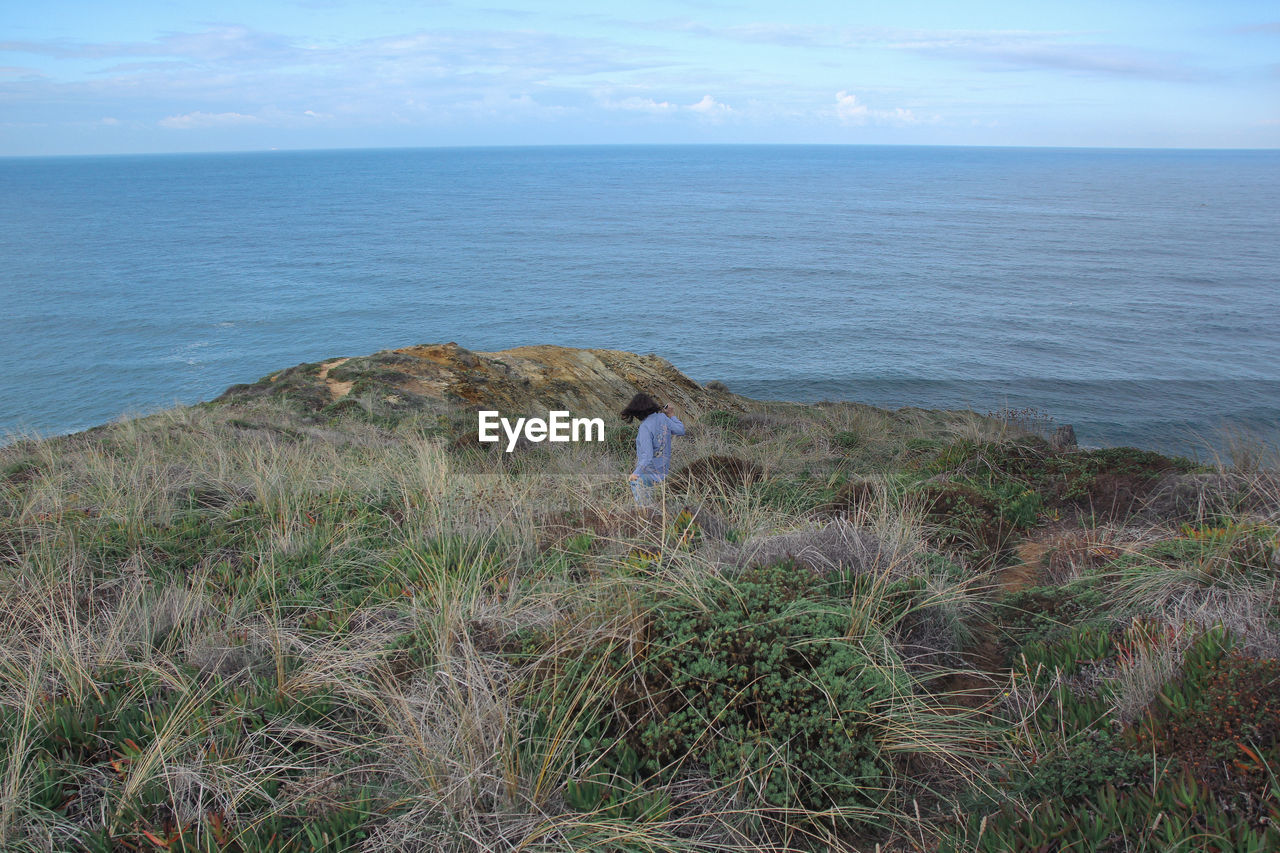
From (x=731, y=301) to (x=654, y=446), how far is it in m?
42.2

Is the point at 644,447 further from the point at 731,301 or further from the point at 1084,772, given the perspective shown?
the point at 731,301

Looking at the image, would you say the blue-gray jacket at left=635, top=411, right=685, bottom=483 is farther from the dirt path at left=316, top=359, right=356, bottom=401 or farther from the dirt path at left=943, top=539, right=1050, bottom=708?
the dirt path at left=316, top=359, right=356, bottom=401

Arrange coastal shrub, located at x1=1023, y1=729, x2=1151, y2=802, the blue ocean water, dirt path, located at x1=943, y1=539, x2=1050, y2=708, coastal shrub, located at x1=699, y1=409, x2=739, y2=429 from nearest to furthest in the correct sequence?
1. coastal shrub, located at x1=1023, y1=729, x2=1151, y2=802
2. dirt path, located at x1=943, y1=539, x2=1050, y2=708
3. coastal shrub, located at x1=699, y1=409, x2=739, y2=429
4. the blue ocean water

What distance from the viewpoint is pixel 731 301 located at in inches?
1928

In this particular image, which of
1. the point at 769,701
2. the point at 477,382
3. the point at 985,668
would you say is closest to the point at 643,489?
the point at 985,668

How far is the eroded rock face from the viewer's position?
1645 cm

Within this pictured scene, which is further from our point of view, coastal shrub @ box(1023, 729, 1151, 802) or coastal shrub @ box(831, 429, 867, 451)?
coastal shrub @ box(831, 429, 867, 451)

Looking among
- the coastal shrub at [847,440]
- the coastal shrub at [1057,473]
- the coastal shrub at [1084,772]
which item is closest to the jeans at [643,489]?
the coastal shrub at [1057,473]

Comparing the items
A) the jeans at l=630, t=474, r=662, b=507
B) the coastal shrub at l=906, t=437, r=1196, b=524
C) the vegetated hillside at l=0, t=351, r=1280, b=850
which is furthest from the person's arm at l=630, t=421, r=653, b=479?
the coastal shrub at l=906, t=437, r=1196, b=524

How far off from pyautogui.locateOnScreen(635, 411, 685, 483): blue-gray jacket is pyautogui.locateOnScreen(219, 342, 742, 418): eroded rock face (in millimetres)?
9128

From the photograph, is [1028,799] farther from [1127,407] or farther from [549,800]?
[1127,407]

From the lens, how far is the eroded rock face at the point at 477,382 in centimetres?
1645

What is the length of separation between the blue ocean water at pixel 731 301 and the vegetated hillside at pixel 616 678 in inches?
635

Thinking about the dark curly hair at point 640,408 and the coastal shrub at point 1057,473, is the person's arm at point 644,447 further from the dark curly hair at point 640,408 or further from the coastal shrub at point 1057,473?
the coastal shrub at point 1057,473
